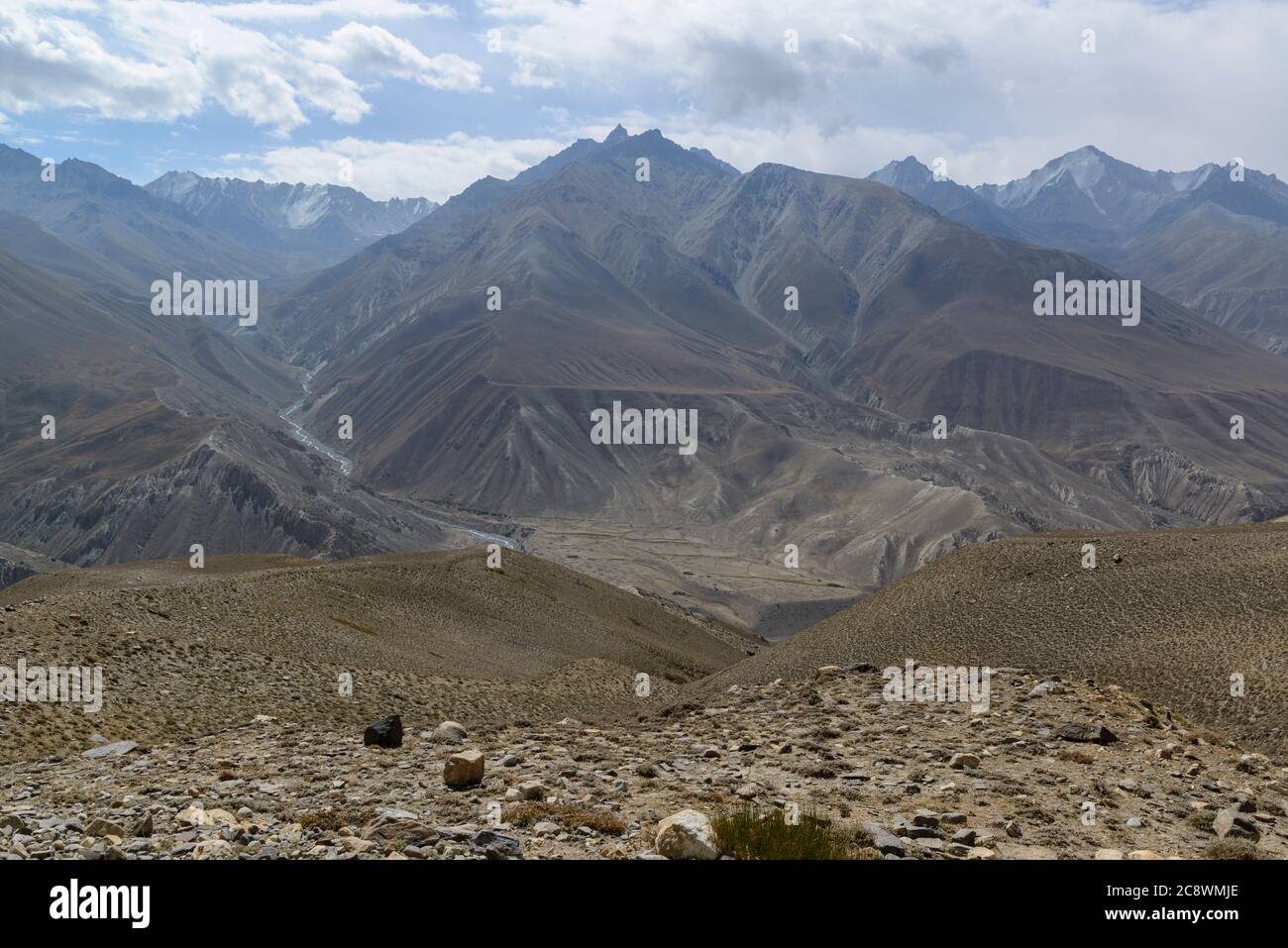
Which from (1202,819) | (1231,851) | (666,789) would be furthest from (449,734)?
(1231,851)

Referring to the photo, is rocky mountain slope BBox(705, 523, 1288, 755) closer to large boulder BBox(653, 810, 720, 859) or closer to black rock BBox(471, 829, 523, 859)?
large boulder BBox(653, 810, 720, 859)

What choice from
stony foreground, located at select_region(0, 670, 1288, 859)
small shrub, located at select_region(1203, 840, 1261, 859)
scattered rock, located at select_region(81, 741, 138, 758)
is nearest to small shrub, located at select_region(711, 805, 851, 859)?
stony foreground, located at select_region(0, 670, 1288, 859)

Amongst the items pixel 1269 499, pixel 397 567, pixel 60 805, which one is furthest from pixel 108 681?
pixel 1269 499

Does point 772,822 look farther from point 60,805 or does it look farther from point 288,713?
point 288,713

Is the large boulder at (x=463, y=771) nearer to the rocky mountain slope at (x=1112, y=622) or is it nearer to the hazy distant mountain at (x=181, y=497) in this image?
the rocky mountain slope at (x=1112, y=622)

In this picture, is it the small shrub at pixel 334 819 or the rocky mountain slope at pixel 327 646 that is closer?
the small shrub at pixel 334 819

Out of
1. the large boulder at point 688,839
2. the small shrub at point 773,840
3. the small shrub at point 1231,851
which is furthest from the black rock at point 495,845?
the small shrub at point 1231,851
